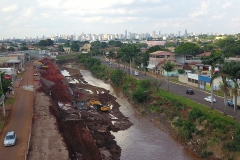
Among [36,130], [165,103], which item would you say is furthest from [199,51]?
[36,130]

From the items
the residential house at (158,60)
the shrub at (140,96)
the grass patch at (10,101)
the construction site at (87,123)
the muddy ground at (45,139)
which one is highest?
the residential house at (158,60)

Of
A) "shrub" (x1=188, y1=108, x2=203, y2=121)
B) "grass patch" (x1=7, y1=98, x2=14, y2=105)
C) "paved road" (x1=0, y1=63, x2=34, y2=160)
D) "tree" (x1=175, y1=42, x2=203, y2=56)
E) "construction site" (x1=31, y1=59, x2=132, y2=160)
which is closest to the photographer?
"paved road" (x1=0, y1=63, x2=34, y2=160)

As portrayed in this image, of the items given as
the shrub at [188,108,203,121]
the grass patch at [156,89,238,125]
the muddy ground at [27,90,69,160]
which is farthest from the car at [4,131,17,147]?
the grass patch at [156,89,238,125]

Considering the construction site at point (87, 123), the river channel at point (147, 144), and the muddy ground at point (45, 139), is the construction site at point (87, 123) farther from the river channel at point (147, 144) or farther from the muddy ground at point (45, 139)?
the river channel at point (147, 144)

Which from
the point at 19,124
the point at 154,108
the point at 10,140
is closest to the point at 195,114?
the point at 154,108

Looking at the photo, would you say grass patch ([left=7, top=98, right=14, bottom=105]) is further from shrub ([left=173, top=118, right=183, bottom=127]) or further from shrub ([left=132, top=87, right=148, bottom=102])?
shrub ([left=173, top=118, right=183, bottom=127])

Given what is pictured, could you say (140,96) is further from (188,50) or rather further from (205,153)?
(188,50)

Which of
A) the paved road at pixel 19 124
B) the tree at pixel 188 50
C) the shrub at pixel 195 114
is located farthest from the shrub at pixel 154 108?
the tree at pixel 188 50

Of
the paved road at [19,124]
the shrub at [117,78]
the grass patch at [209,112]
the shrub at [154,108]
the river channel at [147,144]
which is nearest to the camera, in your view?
the paved road at [19,124]
